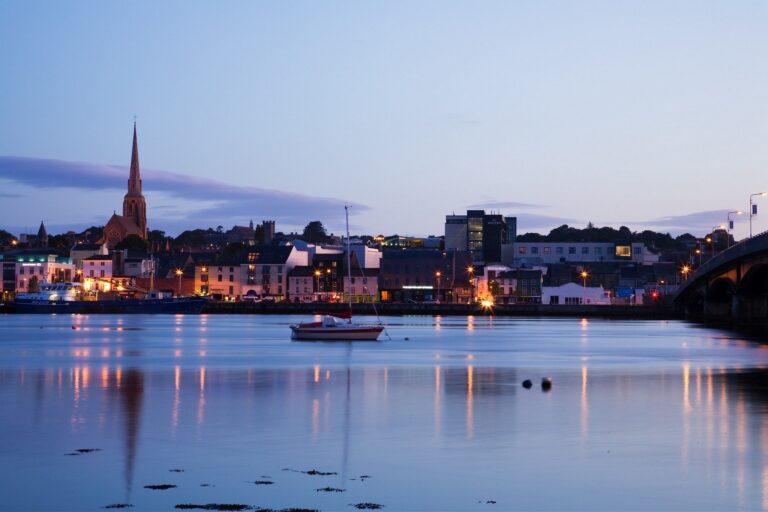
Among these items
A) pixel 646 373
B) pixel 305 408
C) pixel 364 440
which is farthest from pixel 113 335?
pixel 364 440

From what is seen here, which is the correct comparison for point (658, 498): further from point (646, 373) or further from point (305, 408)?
point (646, 373)

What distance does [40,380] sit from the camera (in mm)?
49188

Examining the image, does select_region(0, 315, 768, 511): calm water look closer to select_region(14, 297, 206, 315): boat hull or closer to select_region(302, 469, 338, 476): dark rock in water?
select_region(302, 469, 338, 476): dark rock in water

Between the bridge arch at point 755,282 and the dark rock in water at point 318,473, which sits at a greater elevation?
the bridge arch at point 755,282

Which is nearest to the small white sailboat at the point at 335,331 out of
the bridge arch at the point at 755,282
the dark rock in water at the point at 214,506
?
the bridge arch at the point at 755,282

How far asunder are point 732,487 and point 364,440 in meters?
10.5

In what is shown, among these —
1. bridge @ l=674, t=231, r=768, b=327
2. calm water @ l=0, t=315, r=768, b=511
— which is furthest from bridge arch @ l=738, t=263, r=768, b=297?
calm water @ l=0, t=315, r=768, b=511

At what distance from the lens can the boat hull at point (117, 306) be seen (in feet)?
604

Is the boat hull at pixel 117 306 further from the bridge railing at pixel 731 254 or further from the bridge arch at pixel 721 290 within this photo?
the bridge arch at pixel 721 290

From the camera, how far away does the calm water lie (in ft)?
74.1

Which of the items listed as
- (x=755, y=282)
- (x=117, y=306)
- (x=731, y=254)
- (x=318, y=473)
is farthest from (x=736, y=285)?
(x=117, y=306)

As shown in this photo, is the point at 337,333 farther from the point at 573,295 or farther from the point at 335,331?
the point at 573,295

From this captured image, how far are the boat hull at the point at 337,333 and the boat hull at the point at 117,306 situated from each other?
101328mm

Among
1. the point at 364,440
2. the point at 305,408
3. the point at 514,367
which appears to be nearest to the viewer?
the point at 364,440
